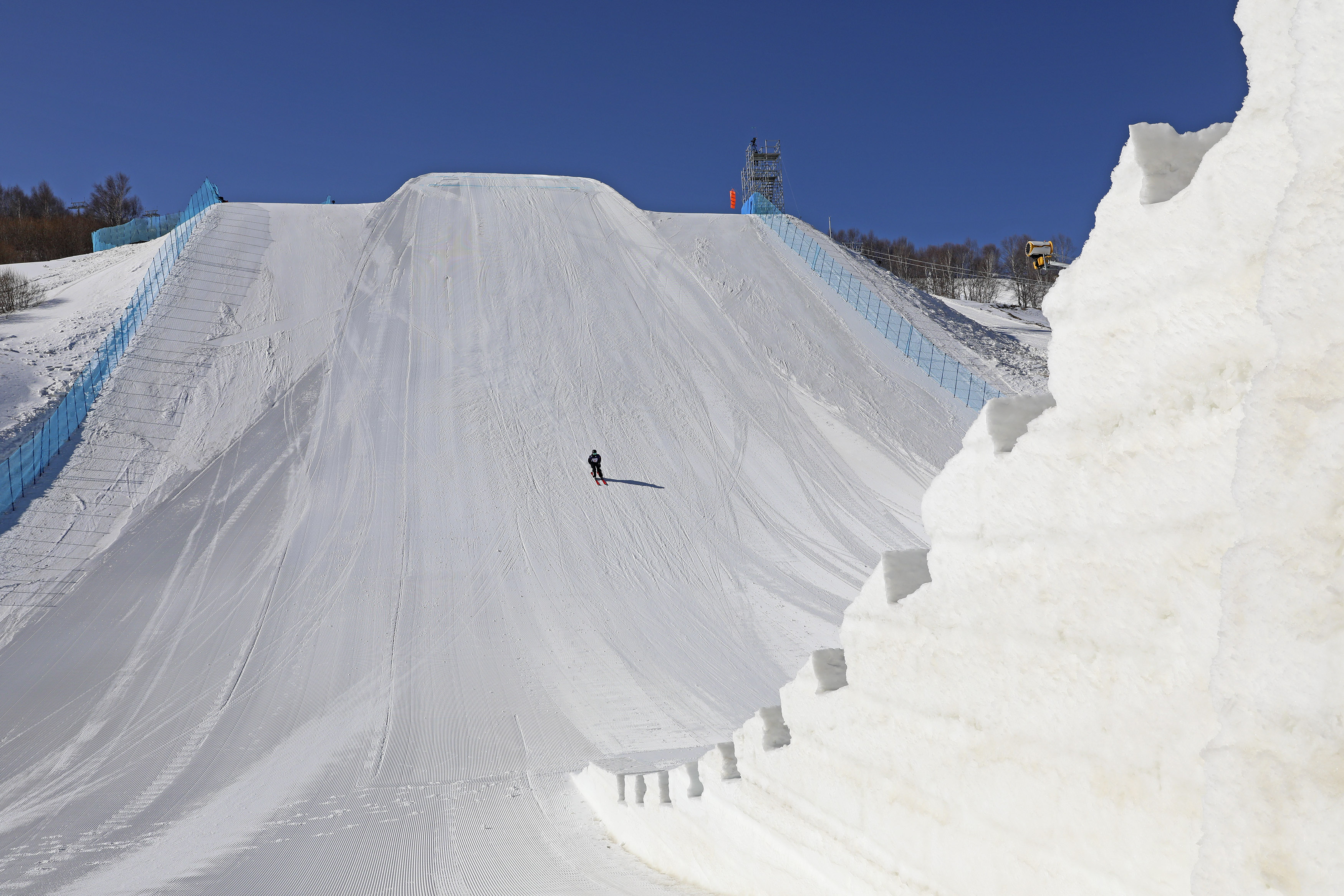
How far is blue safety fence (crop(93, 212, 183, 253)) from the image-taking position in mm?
33000

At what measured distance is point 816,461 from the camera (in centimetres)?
1817

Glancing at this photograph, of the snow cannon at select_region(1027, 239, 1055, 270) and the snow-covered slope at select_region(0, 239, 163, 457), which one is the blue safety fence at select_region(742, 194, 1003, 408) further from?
the snow-covered slope at select_region(0, 239, 163, 457)

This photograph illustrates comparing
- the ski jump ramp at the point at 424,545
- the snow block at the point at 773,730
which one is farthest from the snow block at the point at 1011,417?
the ski jump ramp at the point at 424,545

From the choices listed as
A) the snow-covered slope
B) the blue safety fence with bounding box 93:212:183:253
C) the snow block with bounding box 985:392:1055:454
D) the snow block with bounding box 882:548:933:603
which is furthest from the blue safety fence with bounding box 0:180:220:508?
the snow block with bounding box 985:392:1055:454

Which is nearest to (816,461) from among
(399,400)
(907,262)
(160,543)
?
(399,400)

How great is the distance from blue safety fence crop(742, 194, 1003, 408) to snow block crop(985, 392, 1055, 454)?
740 inches

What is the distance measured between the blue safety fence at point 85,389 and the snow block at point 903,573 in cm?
1645

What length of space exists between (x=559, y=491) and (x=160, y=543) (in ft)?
22.9

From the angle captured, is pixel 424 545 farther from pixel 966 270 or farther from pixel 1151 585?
pixel 966 270

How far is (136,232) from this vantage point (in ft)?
114

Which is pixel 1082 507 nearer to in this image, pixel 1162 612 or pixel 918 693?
pixel 1162 612

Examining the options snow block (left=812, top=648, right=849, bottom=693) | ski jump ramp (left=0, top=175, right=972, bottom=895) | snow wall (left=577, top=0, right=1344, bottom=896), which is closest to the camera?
snow wall (left=577, top=0, right=1344, bottom=896)

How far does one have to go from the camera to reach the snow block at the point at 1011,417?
10.4 feet

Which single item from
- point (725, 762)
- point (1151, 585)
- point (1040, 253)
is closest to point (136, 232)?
point (1040, 253)
